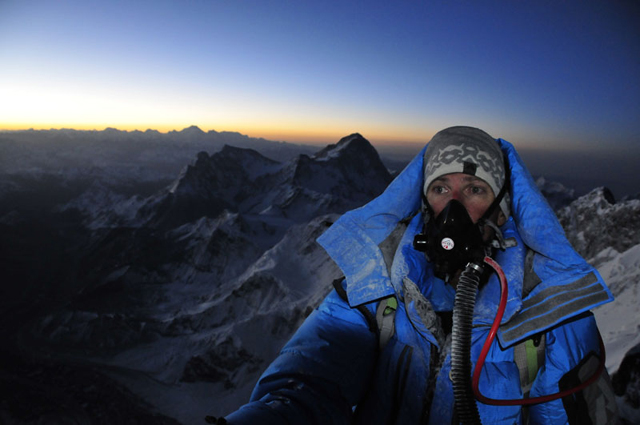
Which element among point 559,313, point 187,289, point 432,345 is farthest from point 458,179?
point 187,289

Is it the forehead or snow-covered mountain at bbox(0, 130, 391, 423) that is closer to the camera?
the forehead

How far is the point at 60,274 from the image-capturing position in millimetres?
127938

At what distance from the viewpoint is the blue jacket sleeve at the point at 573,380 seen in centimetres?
246

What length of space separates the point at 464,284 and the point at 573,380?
1.14 meters

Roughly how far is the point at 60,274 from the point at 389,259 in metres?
173

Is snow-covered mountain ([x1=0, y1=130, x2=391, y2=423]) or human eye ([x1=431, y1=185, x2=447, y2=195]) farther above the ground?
human eye ([x1=431, y1=185, x2=447, y2=195])

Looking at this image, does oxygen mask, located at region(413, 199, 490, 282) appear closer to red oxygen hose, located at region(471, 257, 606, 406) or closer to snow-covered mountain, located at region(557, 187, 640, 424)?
red oxygen hose, located at region(471, 257, 606, 406)

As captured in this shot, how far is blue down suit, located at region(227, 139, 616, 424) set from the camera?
8.07 feet

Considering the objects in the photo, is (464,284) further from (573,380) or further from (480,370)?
(573,380)

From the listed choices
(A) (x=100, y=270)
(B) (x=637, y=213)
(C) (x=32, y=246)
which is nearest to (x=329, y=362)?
(B) (x=637, y=213)

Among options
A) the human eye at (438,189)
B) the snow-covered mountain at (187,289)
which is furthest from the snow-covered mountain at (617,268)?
the snow-covered mountain at (187,289)

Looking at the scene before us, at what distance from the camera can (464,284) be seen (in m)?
2.67

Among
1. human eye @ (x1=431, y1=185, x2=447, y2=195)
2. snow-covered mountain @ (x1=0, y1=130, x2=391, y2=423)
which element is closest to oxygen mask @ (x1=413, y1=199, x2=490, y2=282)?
human eye @ (x1=431, y1=185, x2=447, y2=195)

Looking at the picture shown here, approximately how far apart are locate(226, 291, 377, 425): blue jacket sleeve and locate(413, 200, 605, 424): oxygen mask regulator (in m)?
0.95
